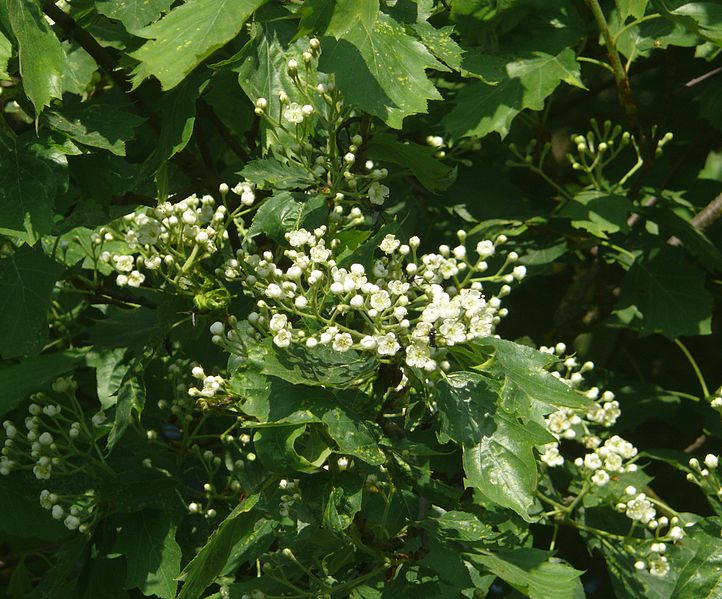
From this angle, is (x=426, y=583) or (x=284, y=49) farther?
(x=284, y=49)

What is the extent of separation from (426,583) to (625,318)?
167 cm

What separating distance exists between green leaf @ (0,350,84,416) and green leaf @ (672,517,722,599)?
6.10ft

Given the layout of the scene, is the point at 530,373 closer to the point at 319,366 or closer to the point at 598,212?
the point at 319,366

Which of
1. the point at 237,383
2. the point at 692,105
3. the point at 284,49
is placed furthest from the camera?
the point at 692,105

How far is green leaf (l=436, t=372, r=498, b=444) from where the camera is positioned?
232 centimetres

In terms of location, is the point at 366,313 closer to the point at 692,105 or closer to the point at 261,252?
the point at 261,252

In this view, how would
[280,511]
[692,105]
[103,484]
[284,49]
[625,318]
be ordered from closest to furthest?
[280,511] → [284,49] → [103,484] → [625,318] → [692,105]

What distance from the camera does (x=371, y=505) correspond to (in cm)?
248

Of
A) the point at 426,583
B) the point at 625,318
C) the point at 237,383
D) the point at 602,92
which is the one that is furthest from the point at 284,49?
the point at 602,92

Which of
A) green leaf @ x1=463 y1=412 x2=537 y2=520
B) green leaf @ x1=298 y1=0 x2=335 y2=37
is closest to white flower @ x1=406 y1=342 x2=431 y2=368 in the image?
green leaf @ x1=463 y1=412 x2=537 y2=520

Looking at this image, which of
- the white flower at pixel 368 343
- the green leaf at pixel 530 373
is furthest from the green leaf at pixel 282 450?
the green leaf at pixel 530 373

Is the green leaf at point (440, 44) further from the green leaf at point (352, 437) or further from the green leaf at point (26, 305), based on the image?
the green leaf at point (26, 305)

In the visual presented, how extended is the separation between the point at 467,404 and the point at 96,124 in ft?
4.08

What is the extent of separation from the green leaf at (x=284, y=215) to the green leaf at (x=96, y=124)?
41 cm
